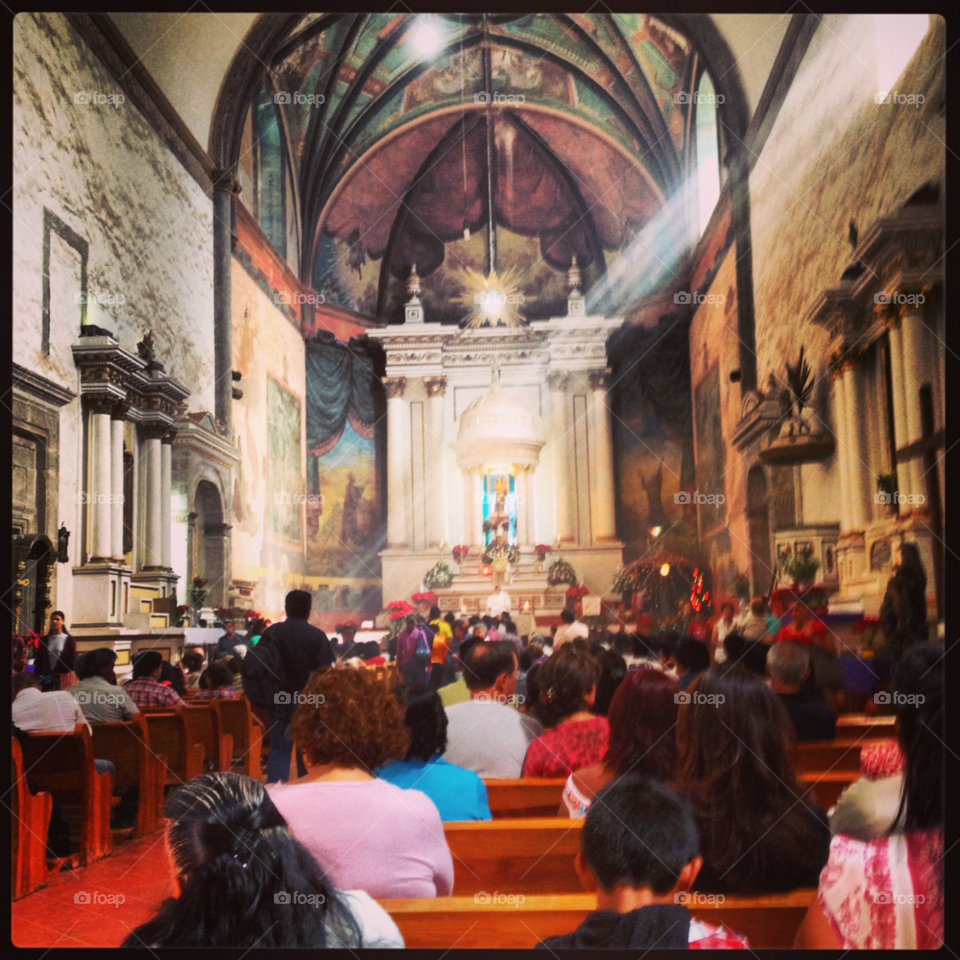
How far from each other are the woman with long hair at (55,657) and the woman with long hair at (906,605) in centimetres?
429

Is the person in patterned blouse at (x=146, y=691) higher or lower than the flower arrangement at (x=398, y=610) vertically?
lower

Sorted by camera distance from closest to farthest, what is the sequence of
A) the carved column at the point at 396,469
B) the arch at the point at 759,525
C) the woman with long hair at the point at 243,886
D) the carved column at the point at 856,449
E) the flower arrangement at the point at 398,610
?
the woman with long hair at the point at 243,886 < the carved column at the point at 856,449 < the arch at the point at 759,525 < the flower arrangement at the point at 398,610 < the carved column at the point at 396,469

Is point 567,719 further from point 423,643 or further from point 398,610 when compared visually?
point 398,610

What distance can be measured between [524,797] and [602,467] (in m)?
4.32

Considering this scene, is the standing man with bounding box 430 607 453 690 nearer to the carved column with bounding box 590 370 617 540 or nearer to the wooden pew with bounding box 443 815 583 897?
the carved column with bounding box 590 370 617 540

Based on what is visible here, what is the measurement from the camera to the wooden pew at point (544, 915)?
2.16m

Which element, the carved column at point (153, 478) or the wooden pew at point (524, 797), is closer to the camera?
the wooden pew at point (524, 797)

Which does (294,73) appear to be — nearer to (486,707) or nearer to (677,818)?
(486,707)

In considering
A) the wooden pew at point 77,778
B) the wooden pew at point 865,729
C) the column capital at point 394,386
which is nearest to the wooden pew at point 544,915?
the wooden pew at point 865,729

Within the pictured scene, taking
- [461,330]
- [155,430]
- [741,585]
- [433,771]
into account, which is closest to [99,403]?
[155,430]

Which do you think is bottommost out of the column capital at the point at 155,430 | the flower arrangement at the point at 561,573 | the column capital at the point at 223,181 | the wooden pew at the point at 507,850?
the wooden pew at the point at 507,850

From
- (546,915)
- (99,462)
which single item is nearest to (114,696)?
(99,462)

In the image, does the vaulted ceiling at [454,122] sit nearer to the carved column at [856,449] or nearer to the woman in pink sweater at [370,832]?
the carved column at [856,449]

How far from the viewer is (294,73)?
667 cm
